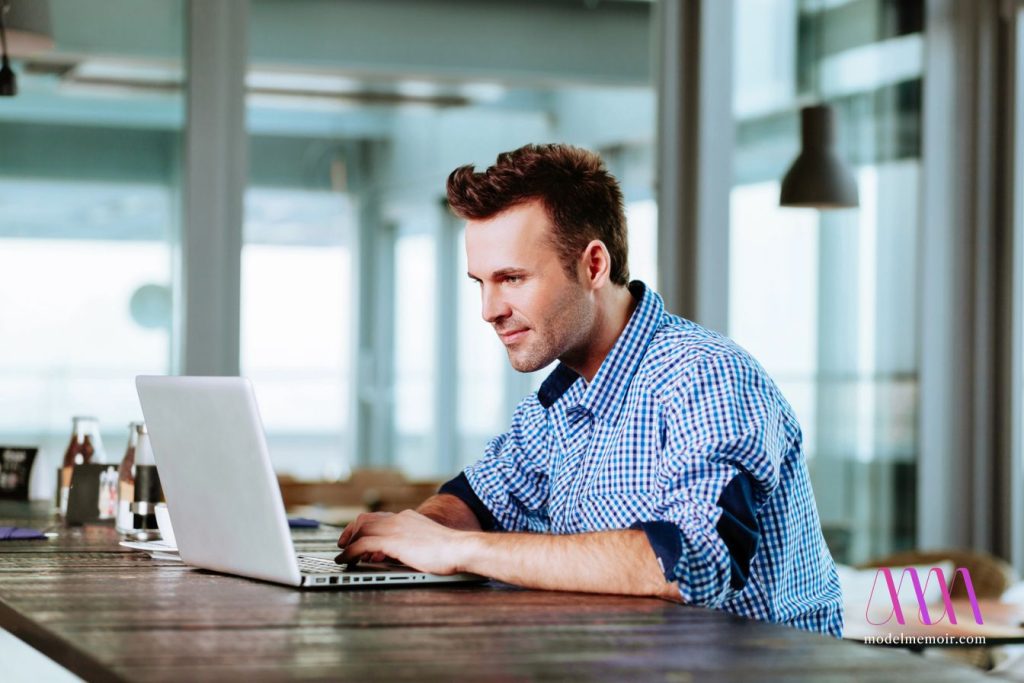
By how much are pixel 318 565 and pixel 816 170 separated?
175 inches

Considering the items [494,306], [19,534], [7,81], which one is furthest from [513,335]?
[7,81]

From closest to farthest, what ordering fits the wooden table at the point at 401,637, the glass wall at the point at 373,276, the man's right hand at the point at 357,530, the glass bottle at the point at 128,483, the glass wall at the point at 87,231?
the wooden table at the point at 401,637, the man's right hand at the point at 357,530, the glass bottle at the point at 128,483, the glass wall at the point at 87,231, the glass wall at the point at 373,276

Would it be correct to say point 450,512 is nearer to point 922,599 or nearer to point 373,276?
point 922,599

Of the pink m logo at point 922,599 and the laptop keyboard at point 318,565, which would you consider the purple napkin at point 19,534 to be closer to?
the laptop keyboard at point 318,565

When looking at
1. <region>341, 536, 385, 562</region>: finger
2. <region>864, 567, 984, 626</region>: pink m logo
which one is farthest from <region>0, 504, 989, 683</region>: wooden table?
<region>864, 567, 984, 626</region>: pink m logo

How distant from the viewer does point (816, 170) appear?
20.7ft

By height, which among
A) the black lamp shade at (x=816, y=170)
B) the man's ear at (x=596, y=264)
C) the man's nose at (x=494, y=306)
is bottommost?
the man's nose at (x=494, y=306)

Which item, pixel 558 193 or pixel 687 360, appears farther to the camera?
pixel 558 193

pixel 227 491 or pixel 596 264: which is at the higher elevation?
pixel 596 264

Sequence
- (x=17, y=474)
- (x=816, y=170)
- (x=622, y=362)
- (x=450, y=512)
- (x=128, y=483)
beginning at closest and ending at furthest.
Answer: (x=622, y=362) < (x=450, y=512) < (x=128, y=483) < (x=17, y=474) < (x=816, y=170)

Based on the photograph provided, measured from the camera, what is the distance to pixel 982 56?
6.58 metres

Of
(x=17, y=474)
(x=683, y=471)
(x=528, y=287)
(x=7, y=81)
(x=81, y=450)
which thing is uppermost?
(x=7, y=81)

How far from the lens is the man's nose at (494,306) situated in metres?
2.52

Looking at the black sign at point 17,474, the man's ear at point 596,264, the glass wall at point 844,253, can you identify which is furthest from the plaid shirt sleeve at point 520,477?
the glass wall at point 844,253
